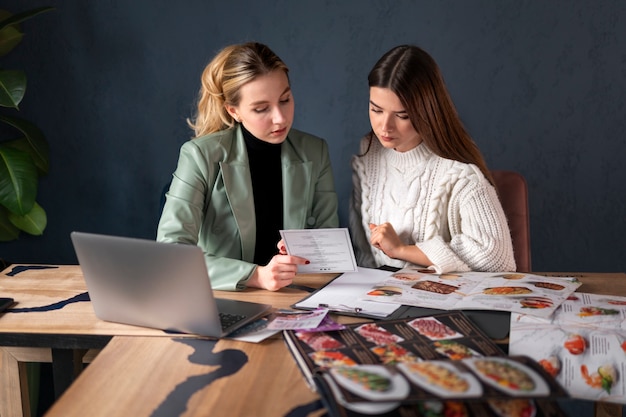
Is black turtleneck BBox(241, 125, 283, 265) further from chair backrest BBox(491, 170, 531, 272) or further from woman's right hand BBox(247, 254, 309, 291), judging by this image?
chair backrest BBox(491, 170, 531, 272)

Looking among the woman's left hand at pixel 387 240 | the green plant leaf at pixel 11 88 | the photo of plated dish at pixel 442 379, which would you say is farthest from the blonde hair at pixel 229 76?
the photo of plated dish at pixel 442 379

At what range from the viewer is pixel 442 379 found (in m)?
1.09

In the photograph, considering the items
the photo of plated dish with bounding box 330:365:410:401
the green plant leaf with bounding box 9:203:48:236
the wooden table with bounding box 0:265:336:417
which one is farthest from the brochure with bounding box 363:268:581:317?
the green plant leaf with bounding box 9:203:48:236

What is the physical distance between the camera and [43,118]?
2.91 meters

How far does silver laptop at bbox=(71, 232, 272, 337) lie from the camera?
4.43 ft

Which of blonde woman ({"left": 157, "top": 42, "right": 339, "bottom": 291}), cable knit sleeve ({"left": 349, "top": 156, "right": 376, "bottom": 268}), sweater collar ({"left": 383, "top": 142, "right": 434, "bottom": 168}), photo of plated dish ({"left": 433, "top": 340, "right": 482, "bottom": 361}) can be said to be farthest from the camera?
cable knit sleeve ({"left": 349, "top": 156, "right": 376, "bottom": 268})

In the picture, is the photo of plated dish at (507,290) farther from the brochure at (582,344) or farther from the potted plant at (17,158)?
the potted plant at (17,158)

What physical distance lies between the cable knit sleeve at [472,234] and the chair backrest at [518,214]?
0.23m

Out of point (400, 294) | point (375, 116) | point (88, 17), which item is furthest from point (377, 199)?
point (88, 17)

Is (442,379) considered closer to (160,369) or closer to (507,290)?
(160,369)

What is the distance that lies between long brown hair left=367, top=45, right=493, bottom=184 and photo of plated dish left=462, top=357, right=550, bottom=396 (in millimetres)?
918

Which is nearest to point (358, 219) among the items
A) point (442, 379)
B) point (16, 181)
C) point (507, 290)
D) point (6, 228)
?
point (507, 290)

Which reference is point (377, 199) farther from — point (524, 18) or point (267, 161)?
point (524, 18)

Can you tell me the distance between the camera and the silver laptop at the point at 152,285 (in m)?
1.35
